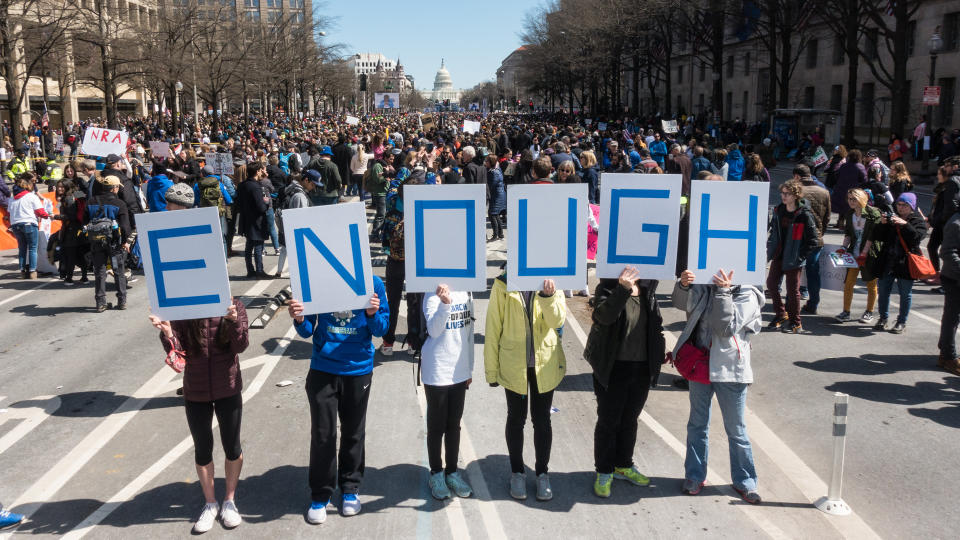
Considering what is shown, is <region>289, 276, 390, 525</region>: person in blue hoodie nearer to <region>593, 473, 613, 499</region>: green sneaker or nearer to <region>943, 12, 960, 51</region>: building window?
<region>593, 473, 613, 499</region>: green sneaker

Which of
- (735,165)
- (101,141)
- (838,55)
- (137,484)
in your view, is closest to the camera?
(137,484)

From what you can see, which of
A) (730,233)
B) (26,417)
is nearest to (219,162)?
(26,417)

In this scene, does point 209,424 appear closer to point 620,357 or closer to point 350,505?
point 350,505

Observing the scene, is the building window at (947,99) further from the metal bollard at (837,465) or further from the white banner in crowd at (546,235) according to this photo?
the white banner in crowd at (546,235)

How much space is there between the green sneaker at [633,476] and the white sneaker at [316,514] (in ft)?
6.77

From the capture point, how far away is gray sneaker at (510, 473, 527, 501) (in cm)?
509

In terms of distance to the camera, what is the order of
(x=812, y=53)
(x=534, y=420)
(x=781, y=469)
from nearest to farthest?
(x=534, y=420)
(x=781, y=469)
(x=812, y=53)

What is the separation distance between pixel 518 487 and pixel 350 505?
1.14 m

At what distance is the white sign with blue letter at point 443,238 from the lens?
4.66m

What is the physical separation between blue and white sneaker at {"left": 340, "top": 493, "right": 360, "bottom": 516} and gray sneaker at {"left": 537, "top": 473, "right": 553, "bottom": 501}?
4.04 feet

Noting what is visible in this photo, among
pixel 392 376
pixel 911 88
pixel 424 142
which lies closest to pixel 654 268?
pixel 392 376

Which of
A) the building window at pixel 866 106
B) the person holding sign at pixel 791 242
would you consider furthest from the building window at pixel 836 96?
the person holding sign at pixel 791 242

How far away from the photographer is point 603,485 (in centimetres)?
511

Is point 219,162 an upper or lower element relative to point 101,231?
upper
